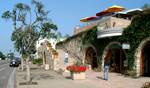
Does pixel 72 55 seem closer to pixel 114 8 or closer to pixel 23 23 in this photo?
pixel 114 8

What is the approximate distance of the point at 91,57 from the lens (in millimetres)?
38094

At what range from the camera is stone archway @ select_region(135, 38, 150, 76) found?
27.7 meters

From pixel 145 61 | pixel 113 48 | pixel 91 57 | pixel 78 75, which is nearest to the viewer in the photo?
pixel 78 75

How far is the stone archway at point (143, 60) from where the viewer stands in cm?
2766

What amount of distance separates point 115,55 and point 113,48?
729 mm

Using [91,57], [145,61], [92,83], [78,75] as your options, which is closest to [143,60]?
[145,61]

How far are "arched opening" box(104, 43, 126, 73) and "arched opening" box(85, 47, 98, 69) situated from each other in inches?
154

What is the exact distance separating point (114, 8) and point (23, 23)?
17.8 meters

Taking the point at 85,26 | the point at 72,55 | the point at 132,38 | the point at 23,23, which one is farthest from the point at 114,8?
the point at 23,23

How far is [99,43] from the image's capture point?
34500mm

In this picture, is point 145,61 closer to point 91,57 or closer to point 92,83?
point 92,83

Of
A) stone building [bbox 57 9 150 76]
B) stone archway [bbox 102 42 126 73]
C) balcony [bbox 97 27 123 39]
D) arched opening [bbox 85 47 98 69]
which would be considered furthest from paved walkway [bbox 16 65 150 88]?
arched opening [bbox 85 47 98 69]

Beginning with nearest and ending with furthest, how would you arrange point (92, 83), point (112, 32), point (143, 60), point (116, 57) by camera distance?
point (92, 83)
point (143, 60)
point (112, 32)
point (116, 57)

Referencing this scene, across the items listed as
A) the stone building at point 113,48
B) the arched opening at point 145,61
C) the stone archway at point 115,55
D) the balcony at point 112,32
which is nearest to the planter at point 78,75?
the stone building at point 113,48
